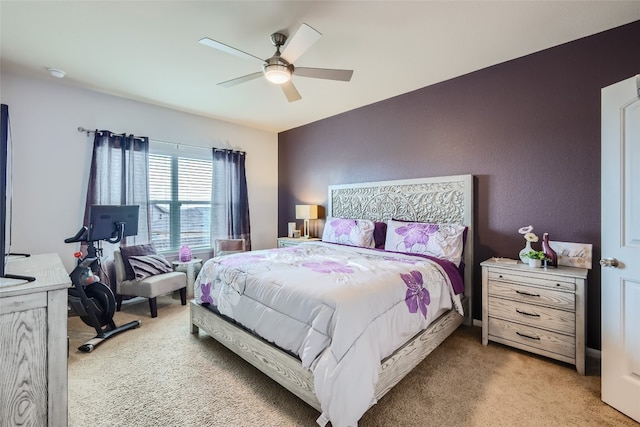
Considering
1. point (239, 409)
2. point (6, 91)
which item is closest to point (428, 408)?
point (239, 409)

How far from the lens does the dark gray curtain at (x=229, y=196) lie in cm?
462

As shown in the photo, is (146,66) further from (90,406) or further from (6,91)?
(90,406)

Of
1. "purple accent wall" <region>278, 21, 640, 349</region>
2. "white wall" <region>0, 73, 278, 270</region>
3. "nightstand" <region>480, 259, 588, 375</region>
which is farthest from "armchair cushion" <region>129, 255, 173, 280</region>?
"nightstand" <region>480, 259, 588, 375</region>

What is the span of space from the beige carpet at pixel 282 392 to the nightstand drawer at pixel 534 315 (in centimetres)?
30

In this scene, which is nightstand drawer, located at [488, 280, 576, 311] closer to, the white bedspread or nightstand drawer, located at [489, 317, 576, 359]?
nightstand drawer, located at [489, 317, 576, 359]

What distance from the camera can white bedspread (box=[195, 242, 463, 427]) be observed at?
147 cm

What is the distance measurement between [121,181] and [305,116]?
276 centimetres

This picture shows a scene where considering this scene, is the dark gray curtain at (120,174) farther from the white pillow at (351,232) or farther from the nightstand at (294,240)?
the white pillow at (351,232)

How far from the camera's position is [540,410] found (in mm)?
1743

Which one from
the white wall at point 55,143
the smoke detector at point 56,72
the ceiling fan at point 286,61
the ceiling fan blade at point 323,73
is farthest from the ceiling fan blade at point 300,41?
the white wall at point 55,143

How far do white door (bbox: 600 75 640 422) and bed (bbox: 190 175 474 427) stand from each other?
98 cm

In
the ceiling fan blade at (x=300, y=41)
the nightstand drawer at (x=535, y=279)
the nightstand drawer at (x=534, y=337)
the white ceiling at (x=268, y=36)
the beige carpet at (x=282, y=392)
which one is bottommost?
the beige carpet at (x=282, y=392)

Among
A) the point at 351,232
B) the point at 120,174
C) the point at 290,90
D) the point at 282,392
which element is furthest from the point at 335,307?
the point at 120,174

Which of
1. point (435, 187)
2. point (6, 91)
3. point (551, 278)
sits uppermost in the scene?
point (6, 91)
